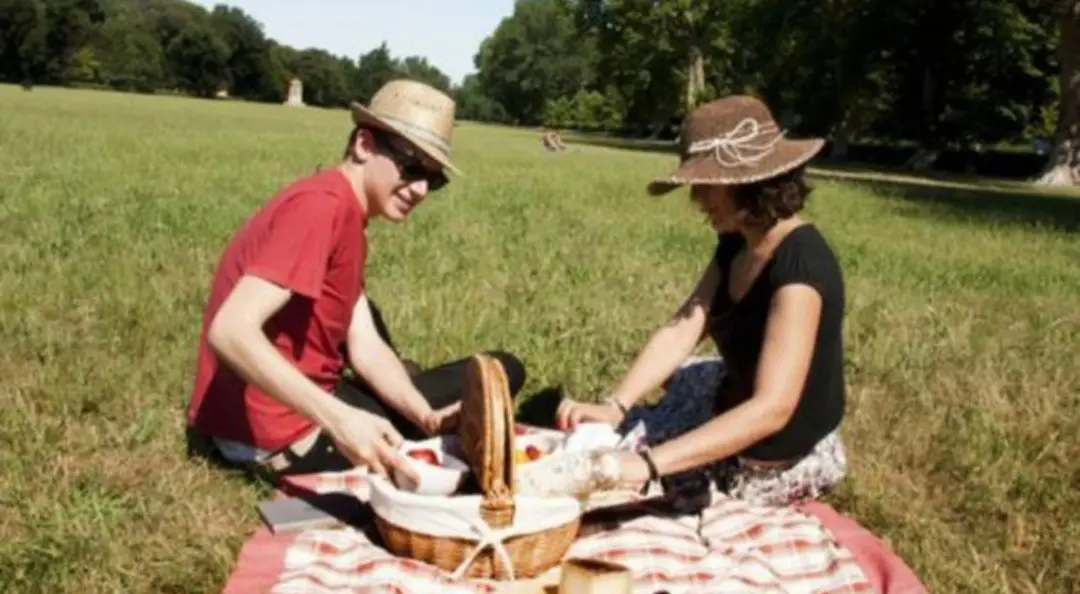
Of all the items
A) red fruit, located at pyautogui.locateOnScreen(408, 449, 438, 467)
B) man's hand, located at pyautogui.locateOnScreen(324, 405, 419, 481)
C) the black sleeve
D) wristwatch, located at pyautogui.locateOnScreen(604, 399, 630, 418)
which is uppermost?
the black sleeve

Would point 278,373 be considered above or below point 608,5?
below

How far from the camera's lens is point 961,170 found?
50625 mm

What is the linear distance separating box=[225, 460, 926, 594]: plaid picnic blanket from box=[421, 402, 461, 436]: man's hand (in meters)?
0.64

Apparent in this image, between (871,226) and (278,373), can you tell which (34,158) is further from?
(278,373)

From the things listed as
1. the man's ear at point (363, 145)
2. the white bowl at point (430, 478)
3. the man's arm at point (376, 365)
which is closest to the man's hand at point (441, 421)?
the man's arm at point (376, 365)

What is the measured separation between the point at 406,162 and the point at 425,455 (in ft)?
3.49

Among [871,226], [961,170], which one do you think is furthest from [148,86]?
[871,226]

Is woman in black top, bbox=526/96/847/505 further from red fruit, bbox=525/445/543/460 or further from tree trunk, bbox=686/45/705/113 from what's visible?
tree trunk, bbox=686/45/705/113

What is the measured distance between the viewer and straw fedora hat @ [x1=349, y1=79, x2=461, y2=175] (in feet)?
14.7

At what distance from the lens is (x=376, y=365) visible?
17.4 ft

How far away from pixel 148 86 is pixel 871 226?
100 meters

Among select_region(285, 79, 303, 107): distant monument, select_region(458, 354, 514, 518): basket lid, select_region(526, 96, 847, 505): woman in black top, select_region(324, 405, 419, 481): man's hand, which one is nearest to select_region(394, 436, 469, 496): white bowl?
select_region(324, 405, 419, 481): man's hand

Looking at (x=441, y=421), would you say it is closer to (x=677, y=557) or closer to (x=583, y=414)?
(x=583, y=414)

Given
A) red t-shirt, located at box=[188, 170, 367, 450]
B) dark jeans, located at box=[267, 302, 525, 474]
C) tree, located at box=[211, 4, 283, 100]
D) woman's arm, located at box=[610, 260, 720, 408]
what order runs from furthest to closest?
tree, located at box=[211, 4, 283, 100] < woman's arm, located at box=[610, 260, 720, 408] < dark jeans, located at box=[267, 302, 525, 474] < red t-shirt, located at box=[188, 170, 367, 450]
